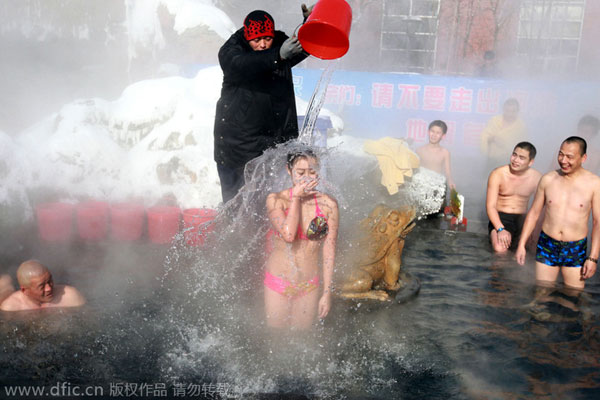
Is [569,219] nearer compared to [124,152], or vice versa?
[569,219]

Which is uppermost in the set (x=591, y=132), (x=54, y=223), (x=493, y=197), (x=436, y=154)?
(x=591, y=132)

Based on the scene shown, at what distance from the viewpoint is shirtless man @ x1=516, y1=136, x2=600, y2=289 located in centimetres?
477

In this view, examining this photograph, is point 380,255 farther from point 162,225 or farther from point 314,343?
point 162,225

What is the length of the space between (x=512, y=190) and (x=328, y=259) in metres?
3.19

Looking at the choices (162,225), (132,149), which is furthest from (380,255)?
(132,149)

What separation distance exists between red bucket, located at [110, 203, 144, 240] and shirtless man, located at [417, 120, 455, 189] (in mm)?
4533

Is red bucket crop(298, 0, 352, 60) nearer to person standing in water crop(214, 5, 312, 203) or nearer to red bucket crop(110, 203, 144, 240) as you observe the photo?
person standing in water crop(214, 5, 312, 203)

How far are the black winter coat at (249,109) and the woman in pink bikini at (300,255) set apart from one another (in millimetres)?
521

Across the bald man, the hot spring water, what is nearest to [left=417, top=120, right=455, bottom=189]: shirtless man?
the hot spring water

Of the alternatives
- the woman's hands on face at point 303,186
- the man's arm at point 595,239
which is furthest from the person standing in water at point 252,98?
the man's arm at point 595,239

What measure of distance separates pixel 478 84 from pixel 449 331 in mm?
7467

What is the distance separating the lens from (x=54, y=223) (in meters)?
6.64

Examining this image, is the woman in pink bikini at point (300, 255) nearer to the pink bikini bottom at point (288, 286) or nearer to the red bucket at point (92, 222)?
the pink bikini bottom at point (288, 286)

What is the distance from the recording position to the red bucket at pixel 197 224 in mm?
6074
